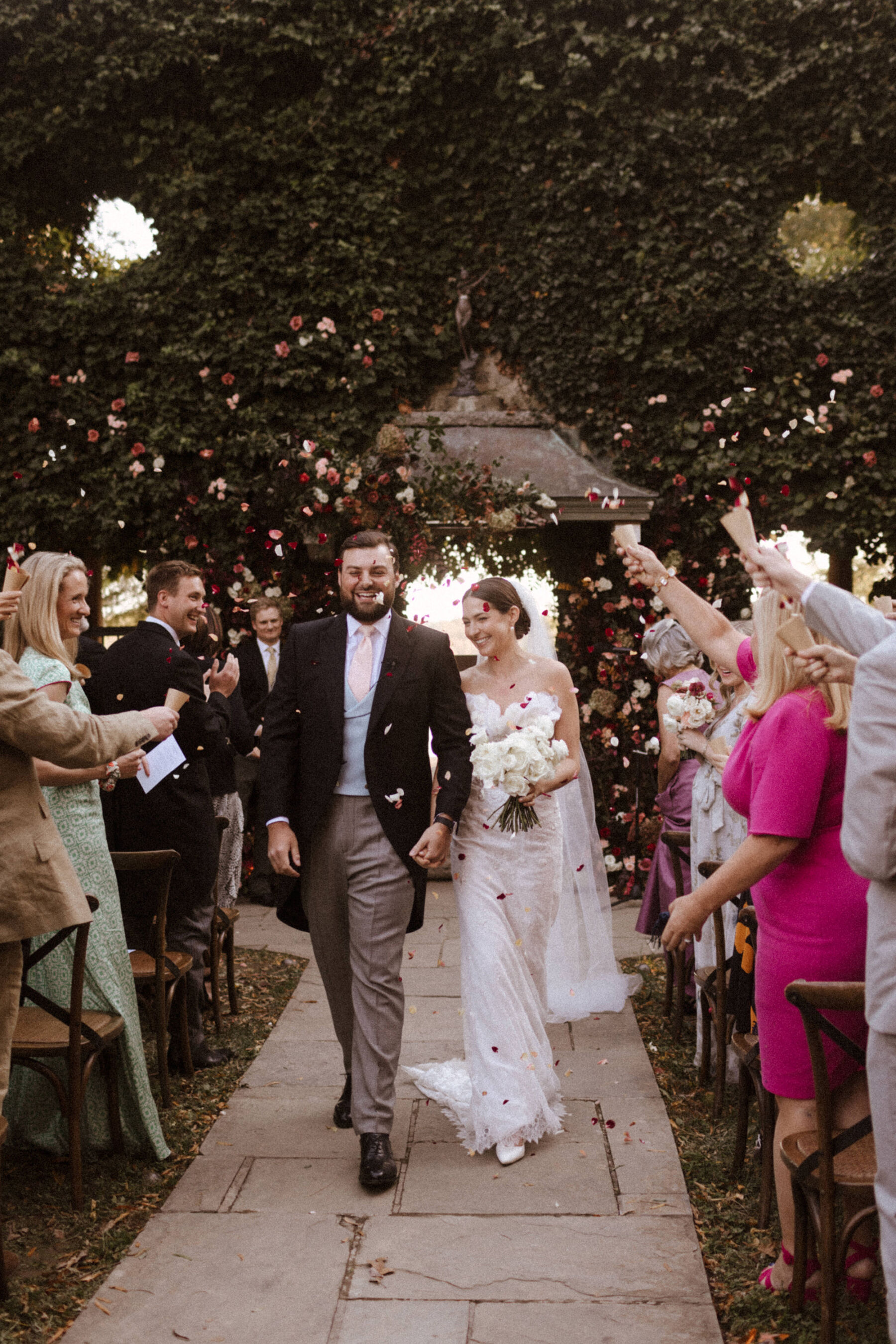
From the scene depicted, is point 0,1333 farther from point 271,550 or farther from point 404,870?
point 271,550

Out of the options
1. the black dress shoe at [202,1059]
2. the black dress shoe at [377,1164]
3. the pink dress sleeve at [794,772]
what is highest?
the pink dress sleeve at [794,772]

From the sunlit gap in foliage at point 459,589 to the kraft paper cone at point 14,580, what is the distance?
556 centimetres

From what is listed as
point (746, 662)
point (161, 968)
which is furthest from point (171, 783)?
point (746, 662)

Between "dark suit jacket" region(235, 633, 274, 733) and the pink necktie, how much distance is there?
3905 millimetres

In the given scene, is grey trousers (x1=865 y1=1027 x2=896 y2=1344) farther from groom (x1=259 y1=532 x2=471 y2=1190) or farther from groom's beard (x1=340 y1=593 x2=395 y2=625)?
groom's beard (x1=340 y1=593 x2=395 y2=625)

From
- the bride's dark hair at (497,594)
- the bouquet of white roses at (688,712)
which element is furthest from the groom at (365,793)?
the bouquet of white roses at (688,712)

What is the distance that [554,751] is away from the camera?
4.25 meters

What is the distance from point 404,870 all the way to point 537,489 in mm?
5251

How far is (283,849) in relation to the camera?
3818 millimetres

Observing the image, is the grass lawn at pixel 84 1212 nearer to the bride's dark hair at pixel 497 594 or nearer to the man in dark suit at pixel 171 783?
the man in dark suit at pixel 171 783

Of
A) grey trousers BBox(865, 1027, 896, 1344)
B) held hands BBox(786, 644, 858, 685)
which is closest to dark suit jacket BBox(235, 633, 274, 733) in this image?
held hands BBox(786, 644, 858, 685)

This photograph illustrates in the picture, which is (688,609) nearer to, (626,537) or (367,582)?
(626,537)

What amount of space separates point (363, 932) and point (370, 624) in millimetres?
1095

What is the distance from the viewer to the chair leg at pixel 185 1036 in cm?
471
